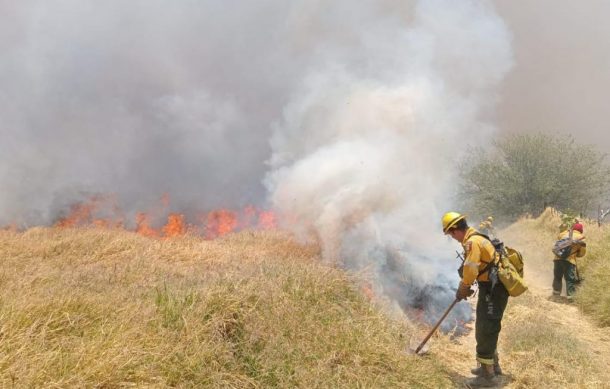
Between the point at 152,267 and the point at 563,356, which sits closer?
the point at 563,356

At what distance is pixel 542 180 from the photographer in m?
27.4

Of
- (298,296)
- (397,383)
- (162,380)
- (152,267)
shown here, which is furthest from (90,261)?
(397,383)

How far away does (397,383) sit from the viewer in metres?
4.23

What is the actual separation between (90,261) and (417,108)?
979cm

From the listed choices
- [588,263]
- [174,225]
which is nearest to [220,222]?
[174,225]

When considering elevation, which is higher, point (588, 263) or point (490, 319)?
point (588, 263)

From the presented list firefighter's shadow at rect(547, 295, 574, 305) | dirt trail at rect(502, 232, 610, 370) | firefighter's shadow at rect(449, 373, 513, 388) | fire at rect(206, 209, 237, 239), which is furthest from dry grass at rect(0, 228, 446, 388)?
firefighter's shadow at rect(547, 295, 574, 305)

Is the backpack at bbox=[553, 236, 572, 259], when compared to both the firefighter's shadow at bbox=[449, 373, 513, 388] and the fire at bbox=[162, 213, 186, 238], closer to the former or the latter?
the firefighter's shadow at bbox=[449, 373, 513, 388]

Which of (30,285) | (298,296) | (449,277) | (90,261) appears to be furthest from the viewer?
(449,277)

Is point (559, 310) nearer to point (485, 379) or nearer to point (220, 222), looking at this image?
point (485, 379)

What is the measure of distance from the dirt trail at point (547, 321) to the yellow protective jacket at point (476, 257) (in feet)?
4.15

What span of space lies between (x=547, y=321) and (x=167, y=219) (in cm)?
994

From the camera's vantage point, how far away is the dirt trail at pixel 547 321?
18.4 ft

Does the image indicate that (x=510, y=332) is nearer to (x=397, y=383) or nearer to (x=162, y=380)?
(x=397, y=383)
